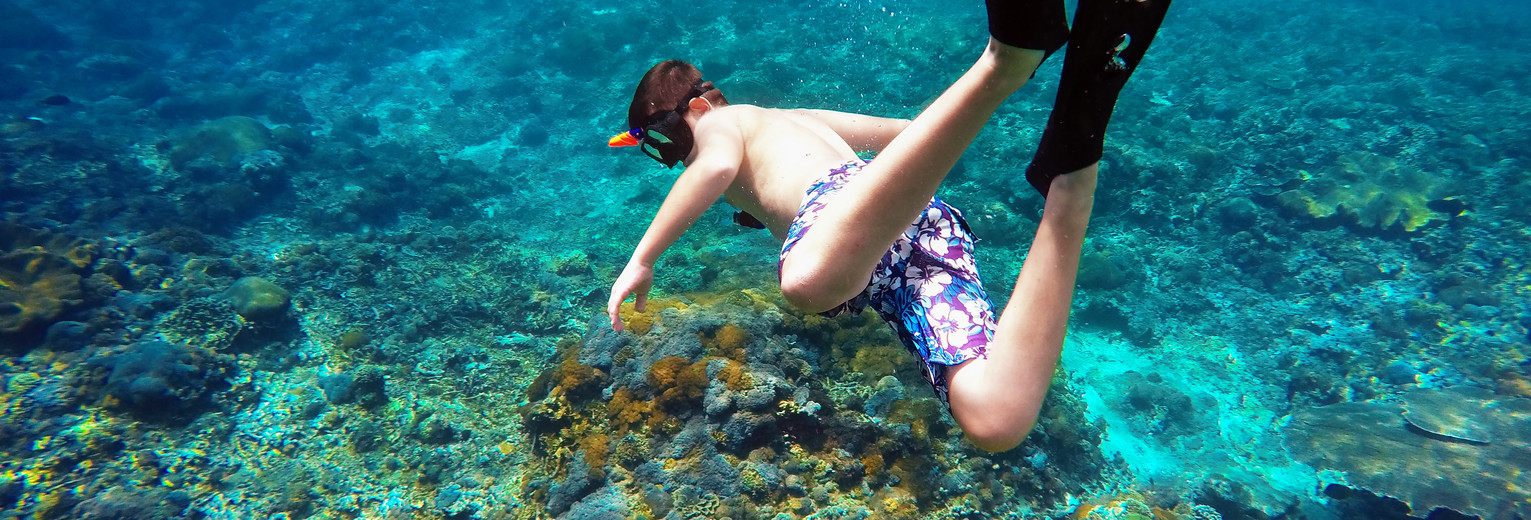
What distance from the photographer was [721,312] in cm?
482

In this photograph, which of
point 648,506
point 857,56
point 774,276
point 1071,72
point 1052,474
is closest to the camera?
point 1071,72

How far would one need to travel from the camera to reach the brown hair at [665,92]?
2561mm

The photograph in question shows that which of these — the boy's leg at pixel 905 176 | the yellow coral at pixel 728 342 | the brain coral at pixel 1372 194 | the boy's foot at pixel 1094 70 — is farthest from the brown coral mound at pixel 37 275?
the brain coral at pixel 1372 194

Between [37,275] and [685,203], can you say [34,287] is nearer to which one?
[37,275]

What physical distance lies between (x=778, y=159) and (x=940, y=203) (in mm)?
735

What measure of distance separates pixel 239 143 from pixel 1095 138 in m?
17.4

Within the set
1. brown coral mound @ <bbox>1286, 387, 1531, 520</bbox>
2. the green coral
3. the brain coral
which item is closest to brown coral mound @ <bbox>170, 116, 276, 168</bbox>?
the green coral

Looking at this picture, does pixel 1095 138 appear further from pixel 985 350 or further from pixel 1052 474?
pixel 1052 474

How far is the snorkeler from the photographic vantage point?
1252mm

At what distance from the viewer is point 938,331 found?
1.82m

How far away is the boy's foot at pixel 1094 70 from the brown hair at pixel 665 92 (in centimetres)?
164

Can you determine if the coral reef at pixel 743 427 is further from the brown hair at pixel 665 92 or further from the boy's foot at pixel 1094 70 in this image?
the boy's foot at pixel 1094 70

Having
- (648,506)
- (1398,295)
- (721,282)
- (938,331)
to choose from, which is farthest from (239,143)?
(1398,295)

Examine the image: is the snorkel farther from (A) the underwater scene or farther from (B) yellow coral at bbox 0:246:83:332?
(B) yellow coral at bbox 0:246:83:332
